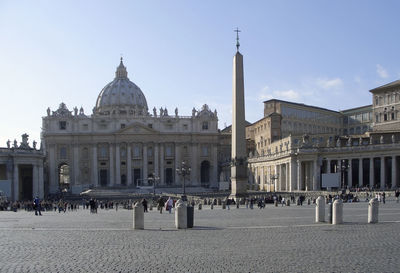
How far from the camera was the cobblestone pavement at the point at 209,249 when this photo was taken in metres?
9.42

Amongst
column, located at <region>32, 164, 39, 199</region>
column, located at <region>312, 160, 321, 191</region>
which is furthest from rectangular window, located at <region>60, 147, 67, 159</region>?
column, located at <region>312, 160, 321, 191</region>

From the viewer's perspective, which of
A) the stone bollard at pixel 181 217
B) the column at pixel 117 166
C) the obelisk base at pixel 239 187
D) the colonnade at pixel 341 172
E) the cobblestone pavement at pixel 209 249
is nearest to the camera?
the cobblestone pavement at pixel 209 249

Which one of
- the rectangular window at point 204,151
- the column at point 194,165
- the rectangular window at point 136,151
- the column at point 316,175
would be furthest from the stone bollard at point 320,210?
the rectangular window at point 204,151

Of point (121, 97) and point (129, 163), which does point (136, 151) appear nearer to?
point (129, 163)

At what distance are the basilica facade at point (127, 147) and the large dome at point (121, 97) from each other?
1839 cm

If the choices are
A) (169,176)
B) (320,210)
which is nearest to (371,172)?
(320,210)

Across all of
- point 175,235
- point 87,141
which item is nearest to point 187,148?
point 87,141

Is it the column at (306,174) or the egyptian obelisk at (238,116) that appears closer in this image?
the egyptian obelisk at (238,116)

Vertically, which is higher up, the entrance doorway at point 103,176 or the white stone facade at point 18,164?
the white stone facade at point 18,164

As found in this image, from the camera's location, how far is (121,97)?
358 feet

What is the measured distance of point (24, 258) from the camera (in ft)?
34.6

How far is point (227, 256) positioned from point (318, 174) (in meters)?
45.3

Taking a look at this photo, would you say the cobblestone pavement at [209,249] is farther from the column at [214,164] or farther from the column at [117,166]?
the column at [214,164]

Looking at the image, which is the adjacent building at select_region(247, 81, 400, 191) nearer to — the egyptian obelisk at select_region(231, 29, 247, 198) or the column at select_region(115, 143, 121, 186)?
the egyptian obelisk at select_region(231, 29, 247, 198)
